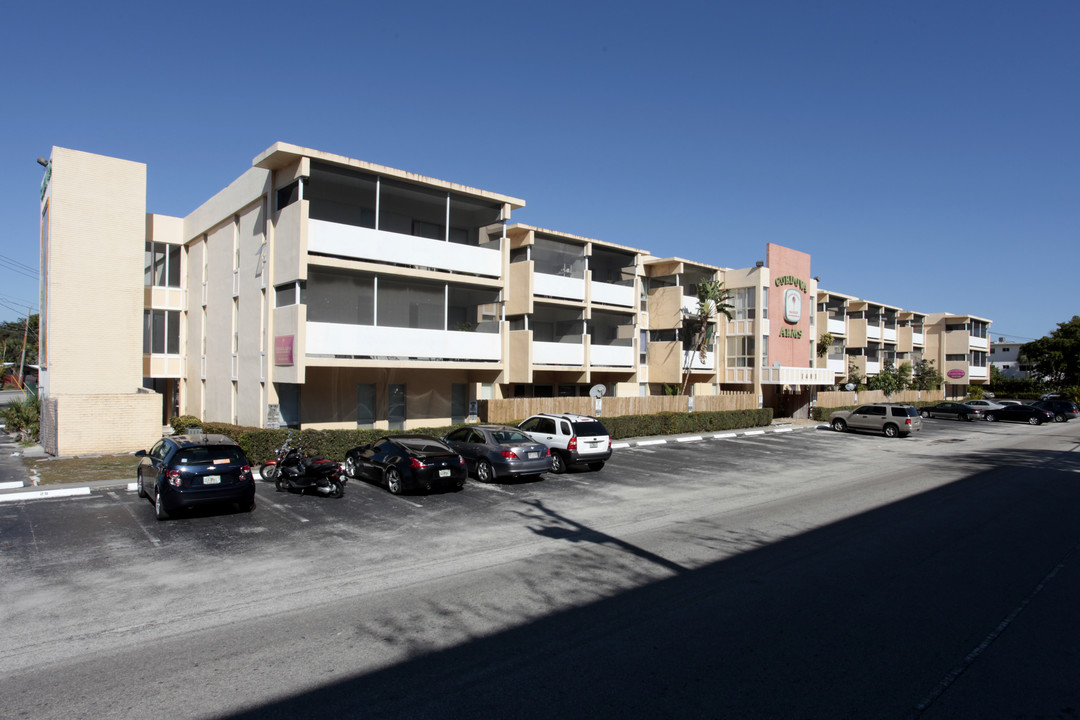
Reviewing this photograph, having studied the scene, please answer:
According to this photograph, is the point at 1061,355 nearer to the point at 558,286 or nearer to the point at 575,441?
the point at 558,286

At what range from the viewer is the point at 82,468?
1781cm

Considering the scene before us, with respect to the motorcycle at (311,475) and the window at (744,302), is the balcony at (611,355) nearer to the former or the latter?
the window at (744,302)

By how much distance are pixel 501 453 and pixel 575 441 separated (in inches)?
119

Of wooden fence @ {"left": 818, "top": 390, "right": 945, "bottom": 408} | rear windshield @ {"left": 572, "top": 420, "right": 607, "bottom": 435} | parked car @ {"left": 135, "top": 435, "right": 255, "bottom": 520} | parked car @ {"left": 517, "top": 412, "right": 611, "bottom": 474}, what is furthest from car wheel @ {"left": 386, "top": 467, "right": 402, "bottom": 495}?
wooden fence @ {"left": 818, "top": 390, "right": 945, "bottom": 408}

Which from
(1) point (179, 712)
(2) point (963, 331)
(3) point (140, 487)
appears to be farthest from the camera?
(2) point (963, 331)

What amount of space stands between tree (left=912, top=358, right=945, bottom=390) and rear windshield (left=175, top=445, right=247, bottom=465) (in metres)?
60.5

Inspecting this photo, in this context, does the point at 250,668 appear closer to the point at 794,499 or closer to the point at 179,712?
the point at 179,712

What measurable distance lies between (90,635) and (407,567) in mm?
3847

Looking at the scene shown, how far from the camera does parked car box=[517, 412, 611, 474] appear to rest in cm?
1925

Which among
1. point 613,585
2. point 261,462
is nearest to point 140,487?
point 261,462

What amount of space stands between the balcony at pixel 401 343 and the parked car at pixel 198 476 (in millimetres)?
7538

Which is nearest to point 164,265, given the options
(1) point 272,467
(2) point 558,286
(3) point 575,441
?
(2) point 558,286

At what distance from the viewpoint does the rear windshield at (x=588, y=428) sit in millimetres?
19508

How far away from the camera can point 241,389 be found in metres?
23.6
